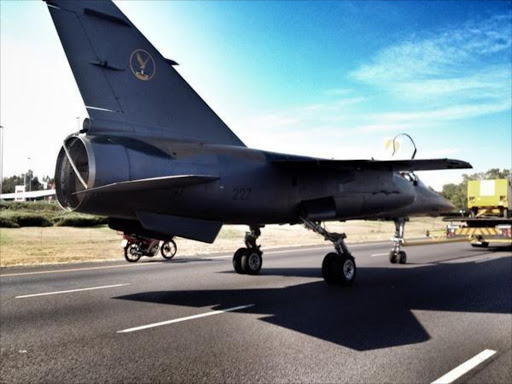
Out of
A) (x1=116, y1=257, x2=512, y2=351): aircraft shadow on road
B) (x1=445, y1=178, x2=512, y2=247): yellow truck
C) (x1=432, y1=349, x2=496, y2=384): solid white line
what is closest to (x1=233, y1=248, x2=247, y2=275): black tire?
(x1=116, y1=257, x2=512, y2=351): aircraft shadow on road

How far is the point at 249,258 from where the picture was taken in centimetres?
1223

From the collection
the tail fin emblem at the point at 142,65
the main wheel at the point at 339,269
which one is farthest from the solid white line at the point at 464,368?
the tail fin emblem at the point at 142,65

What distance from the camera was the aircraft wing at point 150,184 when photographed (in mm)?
6422

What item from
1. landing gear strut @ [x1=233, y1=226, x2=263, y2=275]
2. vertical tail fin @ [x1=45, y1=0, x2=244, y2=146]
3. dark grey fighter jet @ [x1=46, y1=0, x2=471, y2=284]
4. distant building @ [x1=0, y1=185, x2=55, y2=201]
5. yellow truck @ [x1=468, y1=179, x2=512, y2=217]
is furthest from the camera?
yellow truck @ [x1=468, y1=179, x2=512, y2=217]

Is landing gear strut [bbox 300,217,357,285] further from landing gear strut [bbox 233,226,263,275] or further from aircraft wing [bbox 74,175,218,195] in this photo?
aircraft wing [bbox 74,175,218,195]

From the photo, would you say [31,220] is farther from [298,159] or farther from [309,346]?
[309,346]

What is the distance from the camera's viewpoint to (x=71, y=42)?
7.09 m

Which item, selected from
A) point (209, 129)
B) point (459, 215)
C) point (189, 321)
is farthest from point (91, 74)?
point (459, 215)

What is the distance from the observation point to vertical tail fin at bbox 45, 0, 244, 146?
23.2 feet

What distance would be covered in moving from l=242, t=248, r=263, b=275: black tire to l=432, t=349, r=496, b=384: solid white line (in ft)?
23.8

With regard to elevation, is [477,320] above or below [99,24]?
below

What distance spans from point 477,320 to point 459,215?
1601 cm

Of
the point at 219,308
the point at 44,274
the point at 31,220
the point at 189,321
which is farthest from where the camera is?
the point at 31,220

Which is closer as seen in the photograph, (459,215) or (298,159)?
(298,159)
